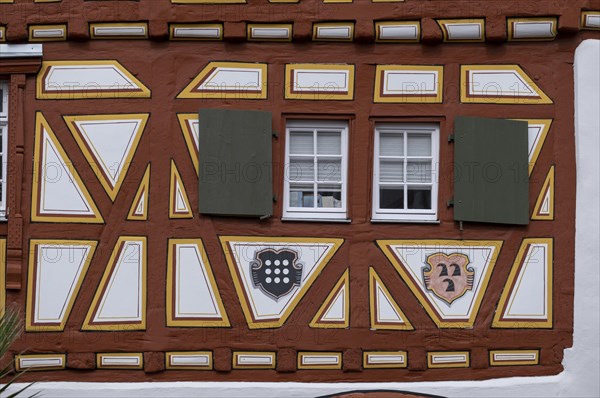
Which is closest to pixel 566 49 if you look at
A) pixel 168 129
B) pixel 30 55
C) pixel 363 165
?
pixel 363 165

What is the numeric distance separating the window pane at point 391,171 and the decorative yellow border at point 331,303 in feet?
3.63

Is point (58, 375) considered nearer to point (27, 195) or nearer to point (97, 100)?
point (27, 195)

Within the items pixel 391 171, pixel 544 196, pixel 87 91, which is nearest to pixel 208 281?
pixel 391 171

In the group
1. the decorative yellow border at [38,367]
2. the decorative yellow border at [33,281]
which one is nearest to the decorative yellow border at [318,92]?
the decorative yellow border at [33,281]

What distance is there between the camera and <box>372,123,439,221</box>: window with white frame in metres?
11.8

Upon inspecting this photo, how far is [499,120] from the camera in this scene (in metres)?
11.7

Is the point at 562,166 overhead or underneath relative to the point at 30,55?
underneath

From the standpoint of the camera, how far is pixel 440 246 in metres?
11.6

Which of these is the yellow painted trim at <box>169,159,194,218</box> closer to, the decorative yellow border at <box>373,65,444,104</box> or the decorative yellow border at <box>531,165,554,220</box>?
the decorative yellow border at <box>373,65,444,104</box>

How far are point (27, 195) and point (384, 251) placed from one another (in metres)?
3.82

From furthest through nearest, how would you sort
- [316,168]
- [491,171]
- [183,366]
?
[316,168] < [491,171] < [183,366]

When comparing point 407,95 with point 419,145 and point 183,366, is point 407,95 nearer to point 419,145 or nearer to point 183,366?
Result: point 419,145

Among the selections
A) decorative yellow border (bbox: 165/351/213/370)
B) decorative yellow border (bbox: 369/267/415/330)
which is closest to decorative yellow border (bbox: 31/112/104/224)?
decorative yellow border (bbox: 165/351/213/370)

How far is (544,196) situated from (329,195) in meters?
2.28
